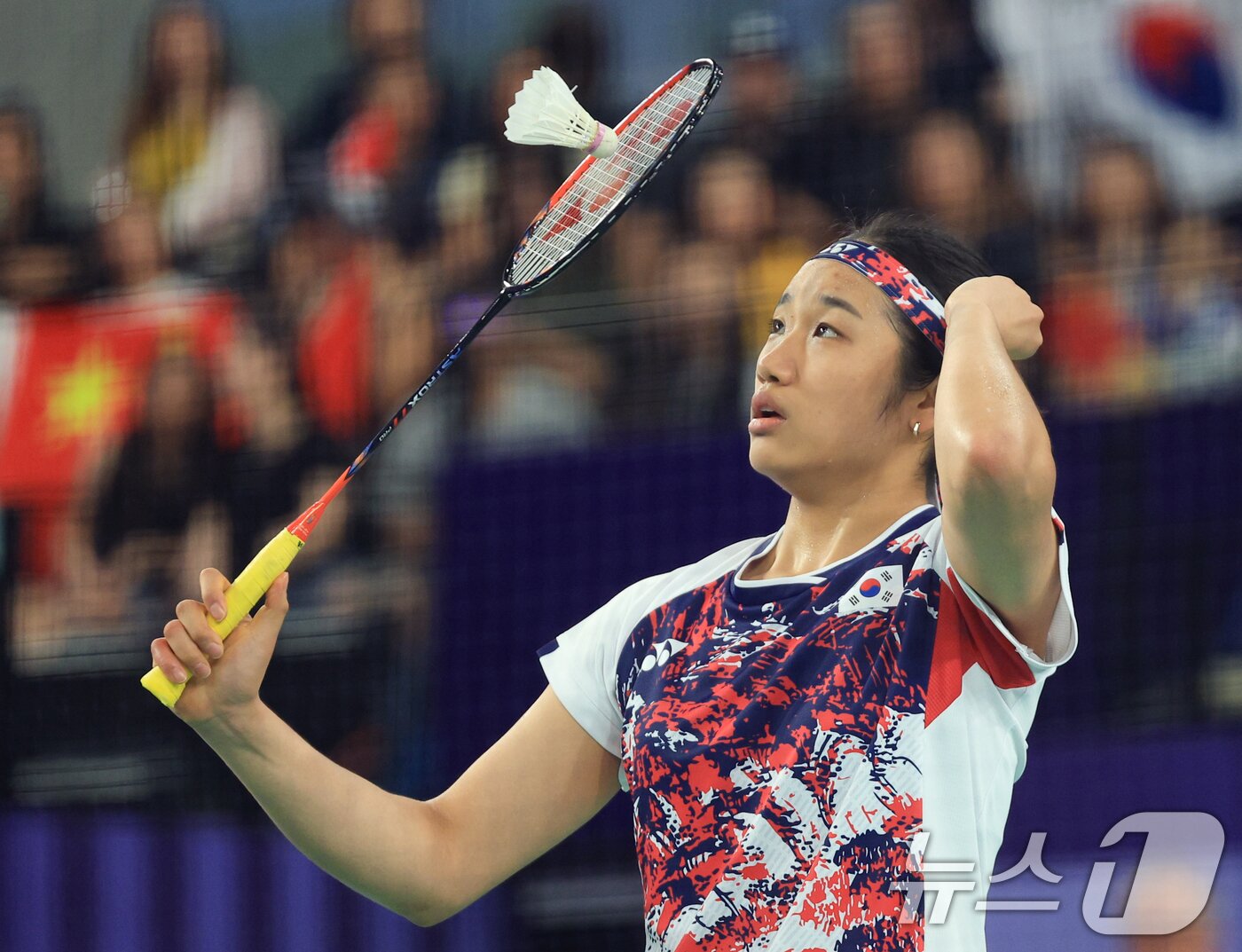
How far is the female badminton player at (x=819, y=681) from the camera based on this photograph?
1880mm

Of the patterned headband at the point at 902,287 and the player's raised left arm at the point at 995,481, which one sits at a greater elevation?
the patterned headband at the point at 902,287

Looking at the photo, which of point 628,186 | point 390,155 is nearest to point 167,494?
point 390,155

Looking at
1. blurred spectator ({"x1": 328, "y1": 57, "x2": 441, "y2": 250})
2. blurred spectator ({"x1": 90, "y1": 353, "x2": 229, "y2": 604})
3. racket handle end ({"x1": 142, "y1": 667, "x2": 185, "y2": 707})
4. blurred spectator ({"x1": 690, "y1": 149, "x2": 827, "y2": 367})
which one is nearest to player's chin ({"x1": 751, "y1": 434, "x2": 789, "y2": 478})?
racket handle end ({"x1": 142, "y1": 667, "x2": 185, "y2": 707})

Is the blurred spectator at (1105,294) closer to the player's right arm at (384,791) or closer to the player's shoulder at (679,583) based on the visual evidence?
the player's shoulder at (679,583)

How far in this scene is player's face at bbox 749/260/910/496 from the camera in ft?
7.13

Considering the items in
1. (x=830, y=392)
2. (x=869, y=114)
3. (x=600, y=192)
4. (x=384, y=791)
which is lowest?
(x=384, y=791)

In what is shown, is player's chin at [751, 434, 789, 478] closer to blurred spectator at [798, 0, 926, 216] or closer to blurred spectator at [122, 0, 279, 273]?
blurred spectator at [798, 0, 926, 216]

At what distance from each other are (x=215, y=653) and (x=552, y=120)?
803 mm

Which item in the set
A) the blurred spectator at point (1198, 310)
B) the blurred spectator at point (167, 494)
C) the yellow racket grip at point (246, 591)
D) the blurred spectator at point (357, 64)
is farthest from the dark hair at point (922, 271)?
the blurred spectator at point (357, 64)

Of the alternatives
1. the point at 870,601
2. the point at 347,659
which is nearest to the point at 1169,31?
the point at 347,659

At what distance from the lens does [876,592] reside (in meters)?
2.02

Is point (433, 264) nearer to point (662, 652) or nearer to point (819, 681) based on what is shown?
point (662, 652)

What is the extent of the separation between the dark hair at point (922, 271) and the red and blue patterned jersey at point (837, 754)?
19 centimetres

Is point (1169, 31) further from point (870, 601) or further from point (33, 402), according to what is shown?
point (33, 402)
